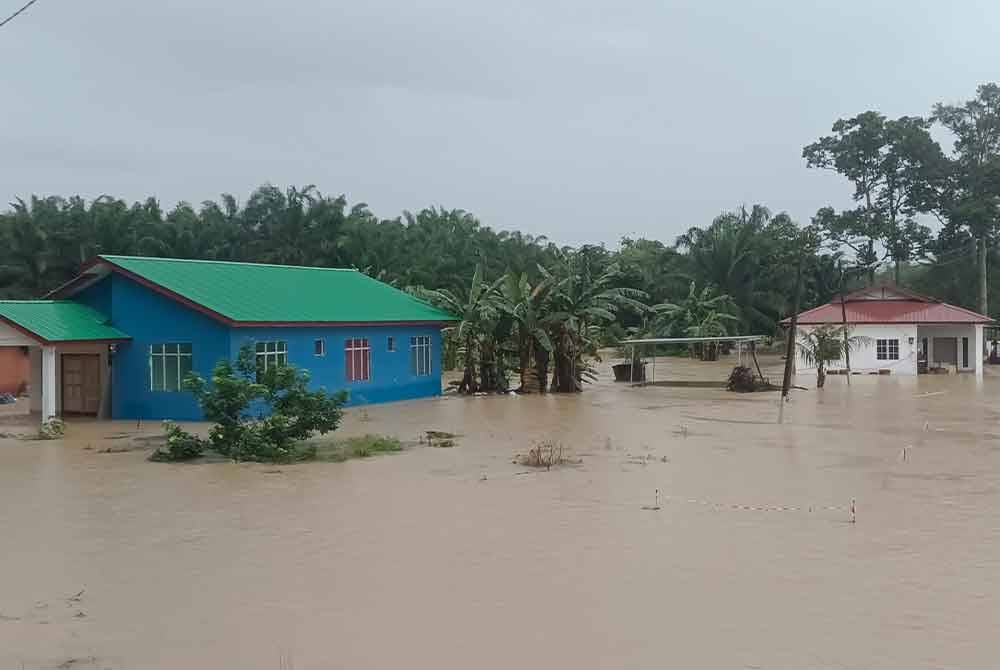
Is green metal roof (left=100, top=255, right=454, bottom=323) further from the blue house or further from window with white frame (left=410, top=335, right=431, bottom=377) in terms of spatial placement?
window with white frame (left=410, top=335, right=431, bottom=377)

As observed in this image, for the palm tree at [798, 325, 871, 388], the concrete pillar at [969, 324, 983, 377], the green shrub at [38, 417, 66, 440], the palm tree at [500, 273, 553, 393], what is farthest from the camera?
the concrete pillar at [969, 324, 983, 377]

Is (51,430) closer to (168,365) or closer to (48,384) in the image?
(48,384)

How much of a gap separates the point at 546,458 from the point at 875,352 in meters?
28.6

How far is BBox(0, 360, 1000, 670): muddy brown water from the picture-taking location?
772cm

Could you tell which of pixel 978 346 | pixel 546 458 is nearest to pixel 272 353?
pixel 546 458

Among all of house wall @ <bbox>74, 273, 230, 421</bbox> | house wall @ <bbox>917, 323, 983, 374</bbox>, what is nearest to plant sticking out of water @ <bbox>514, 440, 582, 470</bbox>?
house wall @ <bbox>74, 273, 230, 421</bbox>

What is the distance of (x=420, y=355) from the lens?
31.5 metres

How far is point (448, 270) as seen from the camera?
5825 centimetres

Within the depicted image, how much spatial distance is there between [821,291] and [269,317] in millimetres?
41106

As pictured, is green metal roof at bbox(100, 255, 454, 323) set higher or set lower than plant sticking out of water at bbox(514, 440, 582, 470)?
higher

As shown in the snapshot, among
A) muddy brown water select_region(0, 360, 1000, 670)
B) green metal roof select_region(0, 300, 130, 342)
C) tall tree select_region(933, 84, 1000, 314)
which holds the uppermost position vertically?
tall tree select_region(933, 84, 1000, 314)

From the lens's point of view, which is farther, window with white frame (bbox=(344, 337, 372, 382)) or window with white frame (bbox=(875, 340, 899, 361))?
window with white frame (bbox=(875, 340, 899, 361))

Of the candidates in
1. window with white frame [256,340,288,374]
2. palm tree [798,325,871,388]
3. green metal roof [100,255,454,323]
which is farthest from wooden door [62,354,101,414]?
palm tree [798,325,871,388]

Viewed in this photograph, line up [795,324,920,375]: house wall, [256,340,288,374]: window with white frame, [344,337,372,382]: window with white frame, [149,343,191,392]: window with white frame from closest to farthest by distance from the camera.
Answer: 1. [149,343,191,392]: window with white frame
2. [256,340,288,374]: window with white frame
3. [344,337,372,382]: window with white frame
4. [795,324,920,375]: house wall
